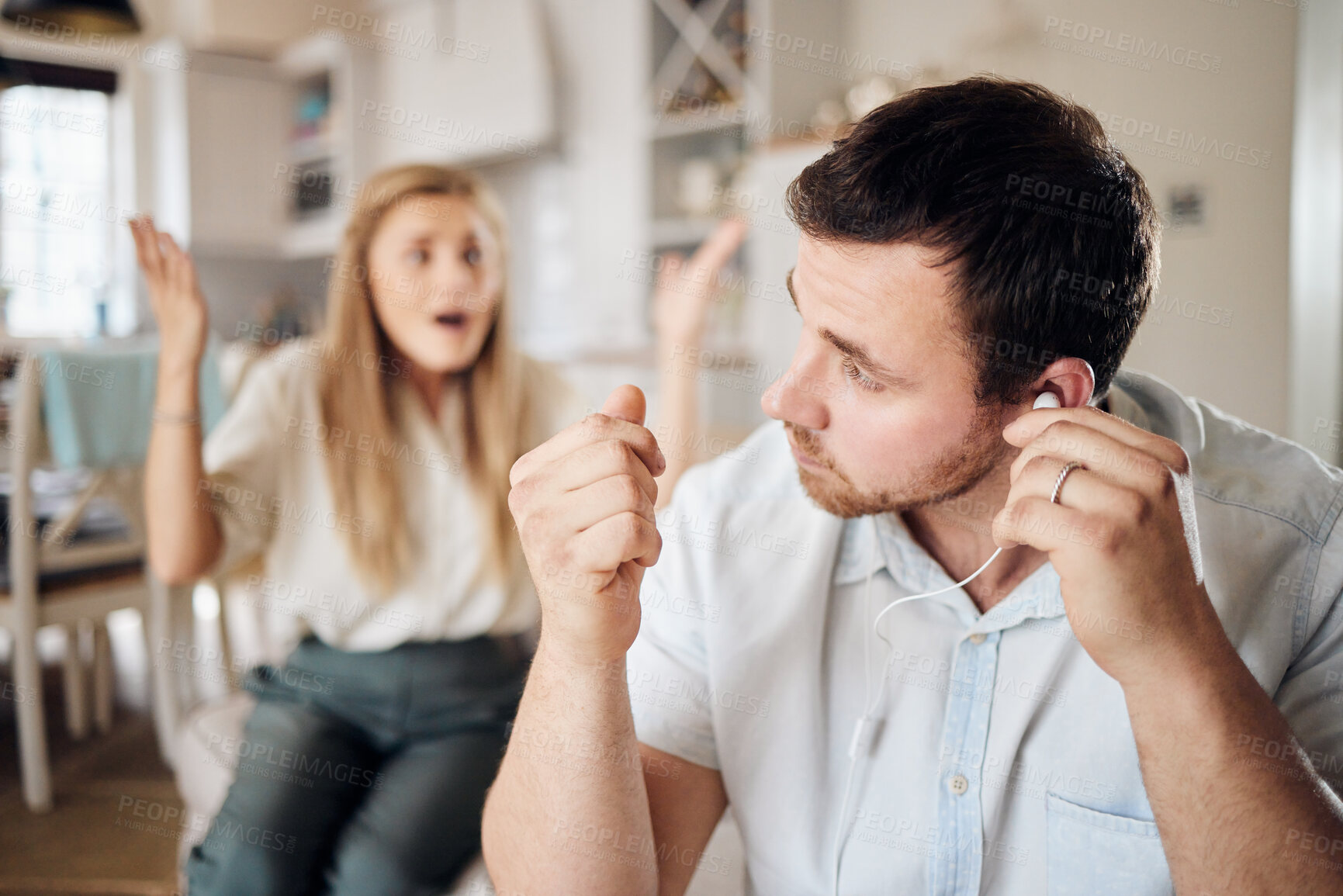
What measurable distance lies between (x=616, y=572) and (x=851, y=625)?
31 centimetres

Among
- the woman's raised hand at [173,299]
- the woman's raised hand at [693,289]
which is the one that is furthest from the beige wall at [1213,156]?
the woman's raised hand at [173,299]

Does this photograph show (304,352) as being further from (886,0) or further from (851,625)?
(886,0)

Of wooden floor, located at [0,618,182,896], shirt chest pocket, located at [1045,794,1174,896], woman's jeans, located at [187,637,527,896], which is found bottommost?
wooden floor, located at [0,618,182,896]

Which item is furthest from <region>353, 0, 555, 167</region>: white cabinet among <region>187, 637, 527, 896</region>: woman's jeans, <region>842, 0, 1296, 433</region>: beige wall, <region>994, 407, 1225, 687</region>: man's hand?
<region>994, 407, 1225, 687</region>: man's hand

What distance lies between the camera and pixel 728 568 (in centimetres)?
98

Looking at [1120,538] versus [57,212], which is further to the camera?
[57,212]

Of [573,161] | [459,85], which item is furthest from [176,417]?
[459,85]

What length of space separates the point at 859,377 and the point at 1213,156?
190 cm

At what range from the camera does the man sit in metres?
0.72

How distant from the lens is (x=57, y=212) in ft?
15.1

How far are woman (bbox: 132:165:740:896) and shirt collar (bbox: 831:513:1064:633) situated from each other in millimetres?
670

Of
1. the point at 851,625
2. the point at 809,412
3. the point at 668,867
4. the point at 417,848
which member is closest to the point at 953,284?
the point at 809,412

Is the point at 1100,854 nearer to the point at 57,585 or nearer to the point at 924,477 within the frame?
the point at 924,477

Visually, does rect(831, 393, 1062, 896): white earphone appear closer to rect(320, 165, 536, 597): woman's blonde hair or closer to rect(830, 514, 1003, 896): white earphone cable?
rect(830, 514, 1003, 896): white earphone cable
